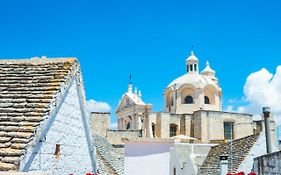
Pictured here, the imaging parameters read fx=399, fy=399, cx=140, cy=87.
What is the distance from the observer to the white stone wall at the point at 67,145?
23.3 ft

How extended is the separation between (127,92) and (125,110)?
4.14m

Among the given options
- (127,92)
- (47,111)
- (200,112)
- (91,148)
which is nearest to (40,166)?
(47,111)

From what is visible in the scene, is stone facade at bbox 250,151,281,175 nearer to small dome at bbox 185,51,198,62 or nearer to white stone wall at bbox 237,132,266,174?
white stone wall at bbox 237,132,266,174

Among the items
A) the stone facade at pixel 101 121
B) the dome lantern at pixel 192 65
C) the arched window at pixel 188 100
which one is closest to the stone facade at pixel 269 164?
the stone facade at pixel 101 121

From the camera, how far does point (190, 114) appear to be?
51125mm

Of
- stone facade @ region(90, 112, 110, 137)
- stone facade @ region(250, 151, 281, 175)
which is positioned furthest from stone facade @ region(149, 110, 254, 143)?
stone facade @ region(250, 151, 281, 175)

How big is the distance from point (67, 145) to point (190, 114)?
1723 inches

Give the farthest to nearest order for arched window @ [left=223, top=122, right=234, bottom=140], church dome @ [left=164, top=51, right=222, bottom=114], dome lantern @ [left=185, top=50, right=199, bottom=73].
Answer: dome lantern @ [left=185, top=50, right=199, bottom=73], church dome @ [left=164, top=51, right=222, bottom=114], arched window @ [left=223, top=122, right=234, bottom=140]

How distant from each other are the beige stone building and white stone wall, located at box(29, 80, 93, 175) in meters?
35.4

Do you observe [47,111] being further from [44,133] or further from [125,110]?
[125,110]

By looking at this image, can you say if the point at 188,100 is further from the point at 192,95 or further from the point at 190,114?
the point at 190,114

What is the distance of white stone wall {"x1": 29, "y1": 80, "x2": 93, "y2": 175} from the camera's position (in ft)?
23.3

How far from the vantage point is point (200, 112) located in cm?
4878

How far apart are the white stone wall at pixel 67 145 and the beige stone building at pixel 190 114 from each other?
35.4m
